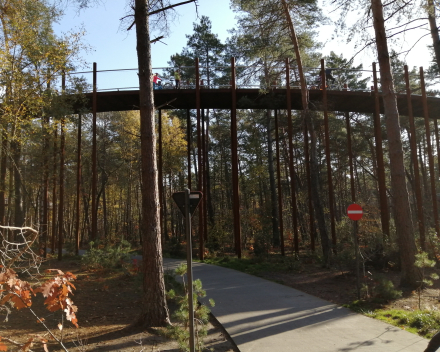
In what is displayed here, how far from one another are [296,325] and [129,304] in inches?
175

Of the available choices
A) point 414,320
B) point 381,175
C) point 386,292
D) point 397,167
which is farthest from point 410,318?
point 381,175

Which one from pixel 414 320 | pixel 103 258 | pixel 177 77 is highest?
pixel 177 77

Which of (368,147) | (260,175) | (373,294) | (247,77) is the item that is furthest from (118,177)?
(373,294)

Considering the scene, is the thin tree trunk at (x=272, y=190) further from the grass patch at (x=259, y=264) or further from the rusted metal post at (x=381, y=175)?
the grass patch at (x=259, y=264)

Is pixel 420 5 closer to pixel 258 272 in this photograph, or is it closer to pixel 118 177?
pixel 258 272

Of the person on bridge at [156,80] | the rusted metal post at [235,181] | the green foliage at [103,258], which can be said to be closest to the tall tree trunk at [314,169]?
the rusted metal post at [235,181]

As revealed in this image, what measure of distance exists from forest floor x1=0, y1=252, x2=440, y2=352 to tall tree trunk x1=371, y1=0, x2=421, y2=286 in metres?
0.83

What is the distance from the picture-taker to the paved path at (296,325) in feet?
18.3

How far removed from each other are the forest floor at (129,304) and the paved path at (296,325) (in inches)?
16.1

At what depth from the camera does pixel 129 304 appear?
9078 mm

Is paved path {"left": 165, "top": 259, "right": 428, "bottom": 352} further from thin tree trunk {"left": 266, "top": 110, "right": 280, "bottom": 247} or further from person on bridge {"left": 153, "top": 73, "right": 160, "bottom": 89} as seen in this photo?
thin tree trunk {"left": 266, "top": 110, "right": 280, "bottom": 247}

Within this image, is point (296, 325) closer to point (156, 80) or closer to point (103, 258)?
point (103, 258)

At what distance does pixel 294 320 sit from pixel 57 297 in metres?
5.06

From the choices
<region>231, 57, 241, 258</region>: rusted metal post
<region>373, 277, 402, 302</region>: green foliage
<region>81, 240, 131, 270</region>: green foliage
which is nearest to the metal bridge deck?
<region>231, 57, 241, 258</region>: rusted metal post
